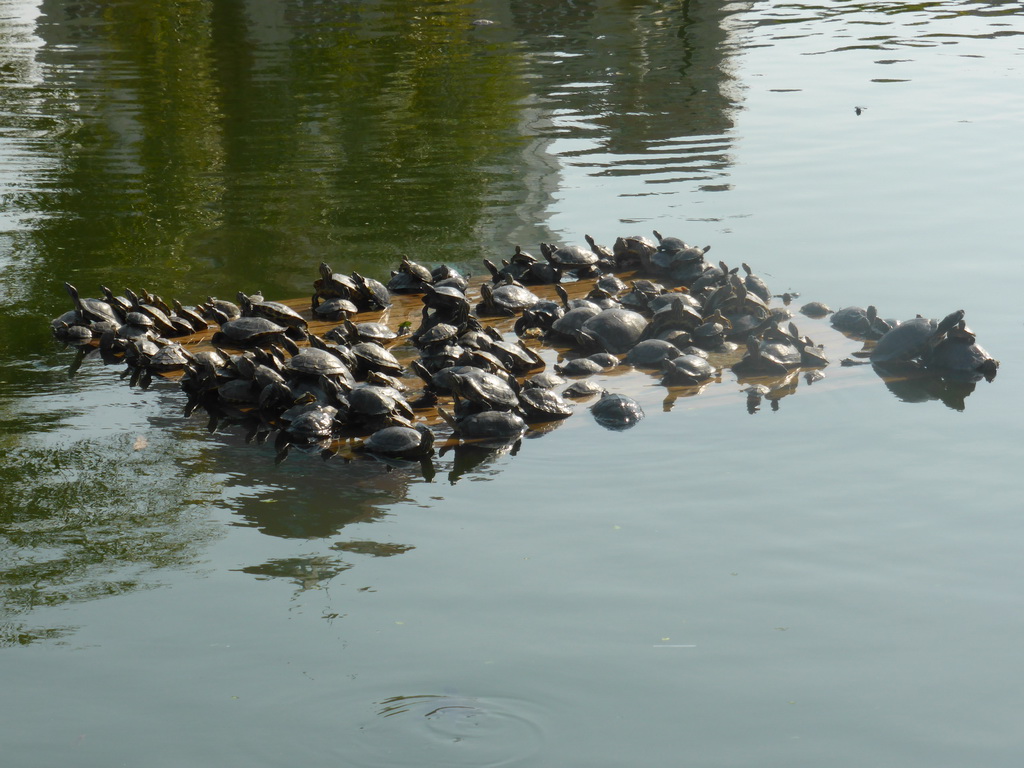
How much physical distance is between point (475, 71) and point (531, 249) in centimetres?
1300

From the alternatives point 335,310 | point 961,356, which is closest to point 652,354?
point 961,356

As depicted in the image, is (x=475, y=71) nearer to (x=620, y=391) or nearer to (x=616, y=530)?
(x=620, y=391)

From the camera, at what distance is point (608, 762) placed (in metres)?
4.32

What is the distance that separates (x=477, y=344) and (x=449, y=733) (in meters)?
4.90

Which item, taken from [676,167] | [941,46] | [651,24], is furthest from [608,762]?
[651,24]

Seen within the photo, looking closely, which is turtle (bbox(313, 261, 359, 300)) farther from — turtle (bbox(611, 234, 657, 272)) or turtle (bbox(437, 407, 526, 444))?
turtle (bbox(437, 407, 526, 444))

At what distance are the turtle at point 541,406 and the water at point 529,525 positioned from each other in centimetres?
30

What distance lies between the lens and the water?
15.1 feet

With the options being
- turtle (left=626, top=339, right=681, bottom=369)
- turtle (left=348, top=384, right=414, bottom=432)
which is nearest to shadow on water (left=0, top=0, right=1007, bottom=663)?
turtle (left=348, top=384, right=414, bottom=432)

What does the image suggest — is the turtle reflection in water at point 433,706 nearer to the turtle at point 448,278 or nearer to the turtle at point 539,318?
the turtle at point 539,318

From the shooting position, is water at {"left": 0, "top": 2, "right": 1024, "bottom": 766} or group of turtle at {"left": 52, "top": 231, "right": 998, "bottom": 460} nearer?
water at {"left": 0, "top": 2, "right": 1024, "bottom": 766}

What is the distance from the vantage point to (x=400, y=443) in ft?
24.3

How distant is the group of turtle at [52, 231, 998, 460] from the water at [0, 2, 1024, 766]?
Result: 0.33 m

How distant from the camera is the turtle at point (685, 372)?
8727mm
